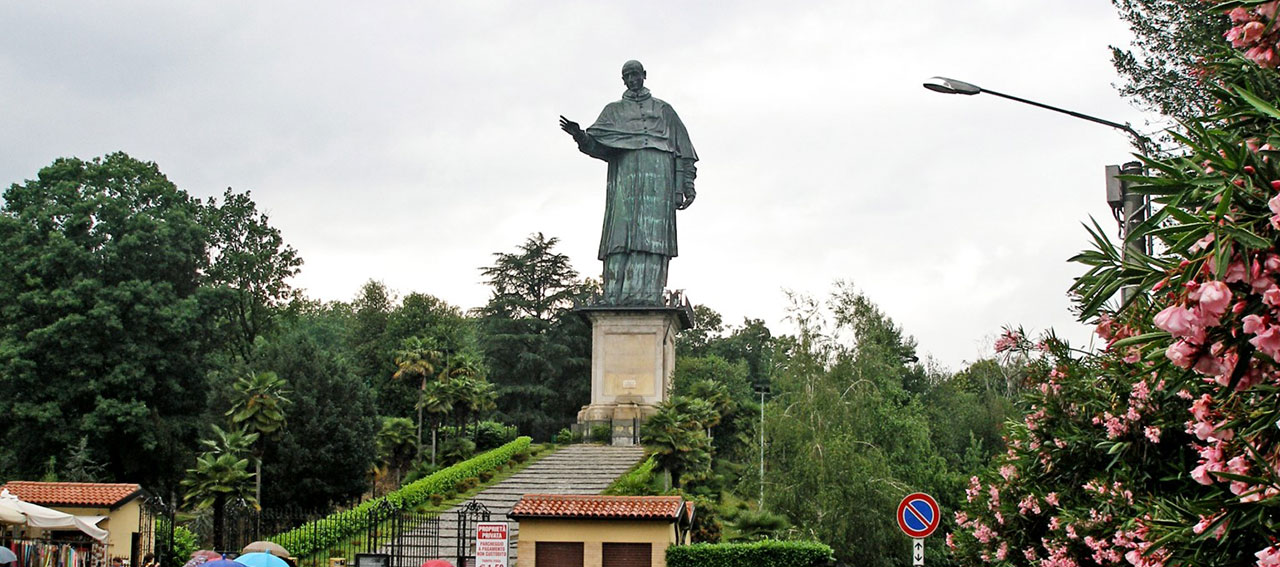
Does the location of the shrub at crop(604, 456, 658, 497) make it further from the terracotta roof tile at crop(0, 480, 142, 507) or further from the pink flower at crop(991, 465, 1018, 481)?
the pink flower at crop(991, 465, 1018, 481)

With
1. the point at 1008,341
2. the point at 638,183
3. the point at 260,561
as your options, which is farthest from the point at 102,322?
the point at 1008,341

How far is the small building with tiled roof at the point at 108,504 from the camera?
88.0 ft

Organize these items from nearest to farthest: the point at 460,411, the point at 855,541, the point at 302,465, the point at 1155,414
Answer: the point at 1155,414
the point at 855,541
the point at 302,465
the point at 460,411

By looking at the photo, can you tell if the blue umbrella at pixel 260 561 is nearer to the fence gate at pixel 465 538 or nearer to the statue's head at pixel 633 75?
the fence gate at pixel 465 538

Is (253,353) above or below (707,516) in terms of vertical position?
above

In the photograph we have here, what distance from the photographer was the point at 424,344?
51000 mm

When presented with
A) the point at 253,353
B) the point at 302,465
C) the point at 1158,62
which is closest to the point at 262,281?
the point at 253,353

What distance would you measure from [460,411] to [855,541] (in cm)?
1681

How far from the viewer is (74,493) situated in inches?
1072

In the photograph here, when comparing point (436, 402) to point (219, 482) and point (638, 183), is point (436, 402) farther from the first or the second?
point (219, 482)

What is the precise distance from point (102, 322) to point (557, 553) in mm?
22913

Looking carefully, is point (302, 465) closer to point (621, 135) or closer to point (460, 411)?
point (460, 411)

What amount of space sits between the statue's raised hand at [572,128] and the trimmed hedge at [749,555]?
24892 mm

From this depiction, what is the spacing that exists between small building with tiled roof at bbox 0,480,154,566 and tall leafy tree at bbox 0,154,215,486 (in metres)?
14.7
